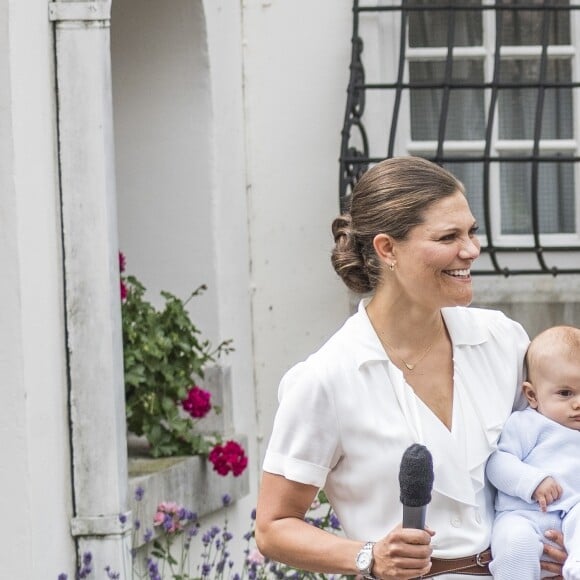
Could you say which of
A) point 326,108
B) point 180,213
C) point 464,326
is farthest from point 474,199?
point 464,326

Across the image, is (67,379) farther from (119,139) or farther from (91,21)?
(119,139)

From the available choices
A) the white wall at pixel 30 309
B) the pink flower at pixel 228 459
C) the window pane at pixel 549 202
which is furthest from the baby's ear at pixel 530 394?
the window pane at pixel 549 202

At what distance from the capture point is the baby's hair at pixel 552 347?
3135mm

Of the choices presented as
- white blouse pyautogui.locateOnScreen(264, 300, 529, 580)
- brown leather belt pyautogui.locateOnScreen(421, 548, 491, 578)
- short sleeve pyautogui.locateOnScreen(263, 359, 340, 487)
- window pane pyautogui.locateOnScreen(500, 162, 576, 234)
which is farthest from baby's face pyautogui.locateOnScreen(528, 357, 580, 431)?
window pane pyautogui.locateOnScreen(500, 162, 576, 234)

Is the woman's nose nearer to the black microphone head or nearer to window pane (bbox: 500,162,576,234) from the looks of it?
the black microphone head

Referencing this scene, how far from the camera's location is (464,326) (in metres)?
3.20

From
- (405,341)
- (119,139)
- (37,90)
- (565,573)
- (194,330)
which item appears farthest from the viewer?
(119,139)

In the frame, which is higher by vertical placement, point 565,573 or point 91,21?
point 91,21

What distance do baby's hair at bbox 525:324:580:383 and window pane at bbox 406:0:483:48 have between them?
3.53 m

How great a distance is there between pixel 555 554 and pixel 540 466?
0.19 meters

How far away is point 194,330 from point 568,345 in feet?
9.53

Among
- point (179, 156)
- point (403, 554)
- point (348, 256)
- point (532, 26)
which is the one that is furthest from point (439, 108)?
point (403, 554)

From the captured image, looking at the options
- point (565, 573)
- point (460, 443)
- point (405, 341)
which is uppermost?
point (405, 341)

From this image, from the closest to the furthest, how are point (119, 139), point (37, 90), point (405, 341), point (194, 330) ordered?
1. point (405, 341)
2. point (37, 90)
3. point (194, 330)
4. point (119, 139)
